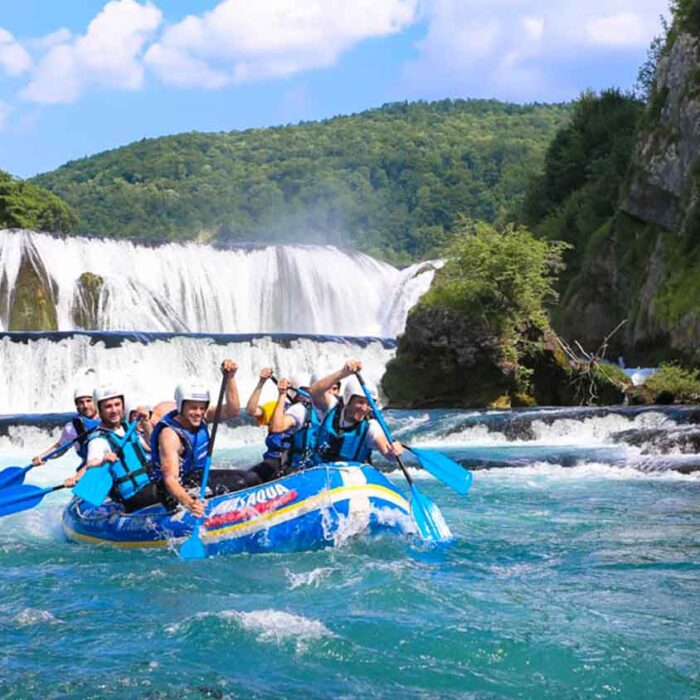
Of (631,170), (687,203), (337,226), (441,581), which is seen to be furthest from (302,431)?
(337,226)

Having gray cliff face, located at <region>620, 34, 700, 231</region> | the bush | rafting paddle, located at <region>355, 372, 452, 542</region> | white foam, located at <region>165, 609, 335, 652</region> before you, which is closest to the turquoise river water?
white foam, located at <region>165, 609, 335, 652</region>

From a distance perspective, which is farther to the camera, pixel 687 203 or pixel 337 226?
pixel 337 226

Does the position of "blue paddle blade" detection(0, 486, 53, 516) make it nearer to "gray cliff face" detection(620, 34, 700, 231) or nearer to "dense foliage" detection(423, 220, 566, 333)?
"dense foliage" detection(423, 220, 566, 333)

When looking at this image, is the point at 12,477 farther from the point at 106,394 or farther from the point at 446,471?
the point at 446,471

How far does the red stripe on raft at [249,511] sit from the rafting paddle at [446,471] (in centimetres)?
132

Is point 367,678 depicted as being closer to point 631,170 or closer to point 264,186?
point 631,170

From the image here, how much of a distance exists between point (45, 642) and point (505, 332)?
16.2 metres

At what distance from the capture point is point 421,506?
875 cm

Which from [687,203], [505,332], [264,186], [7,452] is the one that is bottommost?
[7,452]

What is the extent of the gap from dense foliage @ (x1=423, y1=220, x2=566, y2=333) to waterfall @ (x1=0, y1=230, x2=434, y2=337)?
34.6ft

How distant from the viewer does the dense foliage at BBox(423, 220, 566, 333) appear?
869 inches

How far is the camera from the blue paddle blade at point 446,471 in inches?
360

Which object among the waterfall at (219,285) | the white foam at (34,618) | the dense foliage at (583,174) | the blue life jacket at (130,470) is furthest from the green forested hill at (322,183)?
the white foam at (34,618)

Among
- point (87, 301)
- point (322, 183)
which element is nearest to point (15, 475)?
point (87, 301)
